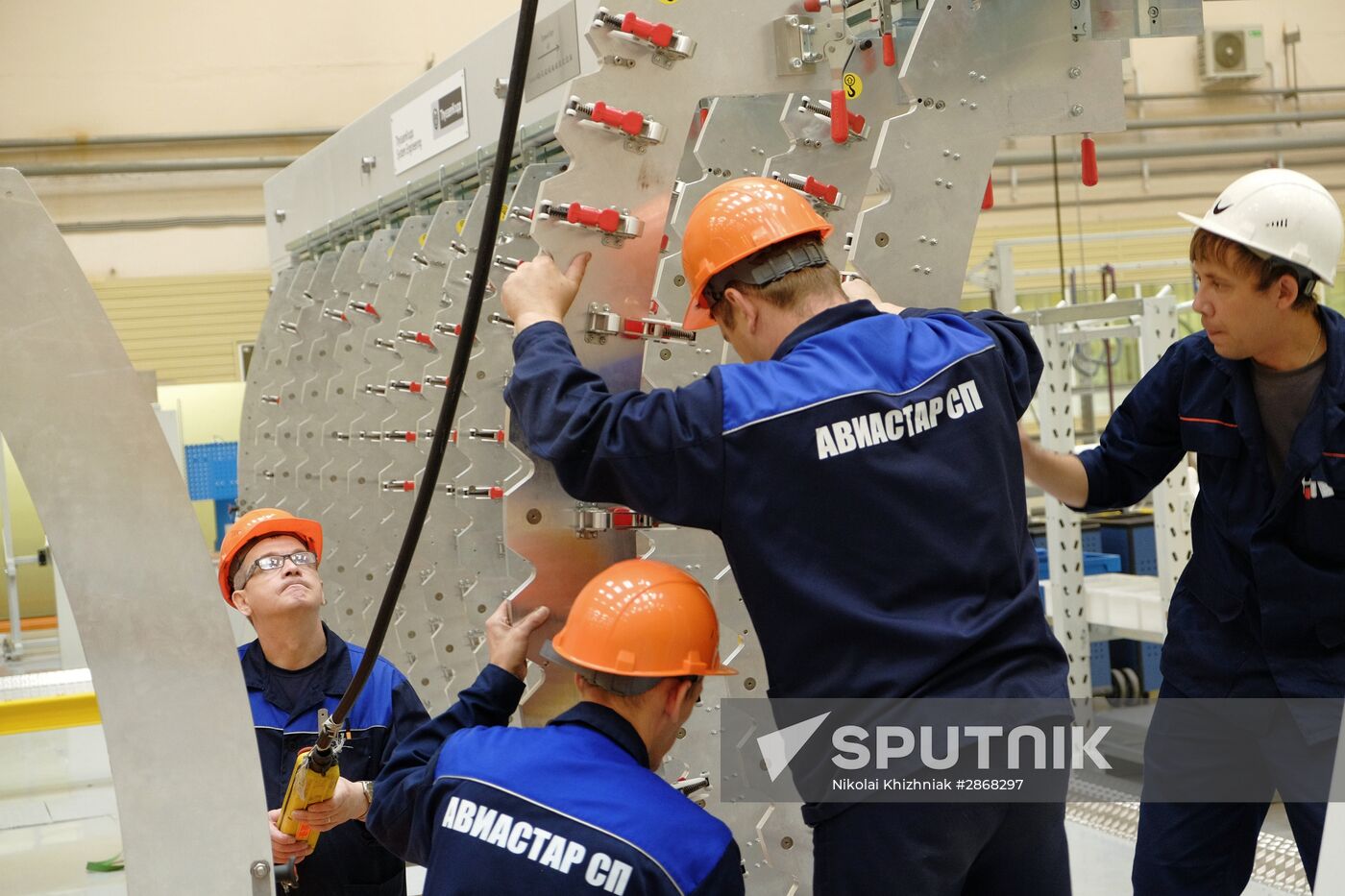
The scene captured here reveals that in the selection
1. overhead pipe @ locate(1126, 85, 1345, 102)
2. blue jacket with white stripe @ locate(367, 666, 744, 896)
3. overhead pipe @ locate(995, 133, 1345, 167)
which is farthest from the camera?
overhead pipe @ locate(1126, 85, 1345, 102)

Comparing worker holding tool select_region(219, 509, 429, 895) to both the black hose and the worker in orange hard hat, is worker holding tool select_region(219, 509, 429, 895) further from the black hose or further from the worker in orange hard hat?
the black hose

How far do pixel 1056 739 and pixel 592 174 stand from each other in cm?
153

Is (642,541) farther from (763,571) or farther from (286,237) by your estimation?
(286,237)

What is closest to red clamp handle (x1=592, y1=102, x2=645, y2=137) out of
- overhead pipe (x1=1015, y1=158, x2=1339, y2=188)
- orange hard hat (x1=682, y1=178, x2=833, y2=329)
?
orange hard hat (x1=682, y1=178, x2=833, y2=329)

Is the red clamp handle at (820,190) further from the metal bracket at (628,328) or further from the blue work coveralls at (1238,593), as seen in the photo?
the blue work coveralls at (1238,593)

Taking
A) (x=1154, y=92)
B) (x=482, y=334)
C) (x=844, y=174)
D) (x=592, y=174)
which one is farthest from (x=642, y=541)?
(x=1154, y=92)

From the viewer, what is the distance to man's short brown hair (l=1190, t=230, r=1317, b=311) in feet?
8.52

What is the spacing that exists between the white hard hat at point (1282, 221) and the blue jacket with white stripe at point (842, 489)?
74cm

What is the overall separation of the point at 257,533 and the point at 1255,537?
2278mm

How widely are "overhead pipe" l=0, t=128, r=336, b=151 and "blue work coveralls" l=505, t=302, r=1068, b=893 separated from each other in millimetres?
11421

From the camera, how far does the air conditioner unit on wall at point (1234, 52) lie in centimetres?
1357

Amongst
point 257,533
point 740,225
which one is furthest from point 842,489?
point 257,533

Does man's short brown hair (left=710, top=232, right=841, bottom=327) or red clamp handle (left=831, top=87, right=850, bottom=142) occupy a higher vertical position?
red clamp handle (left=831, top=87, right=850, bottom=142)

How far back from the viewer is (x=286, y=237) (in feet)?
25.2
